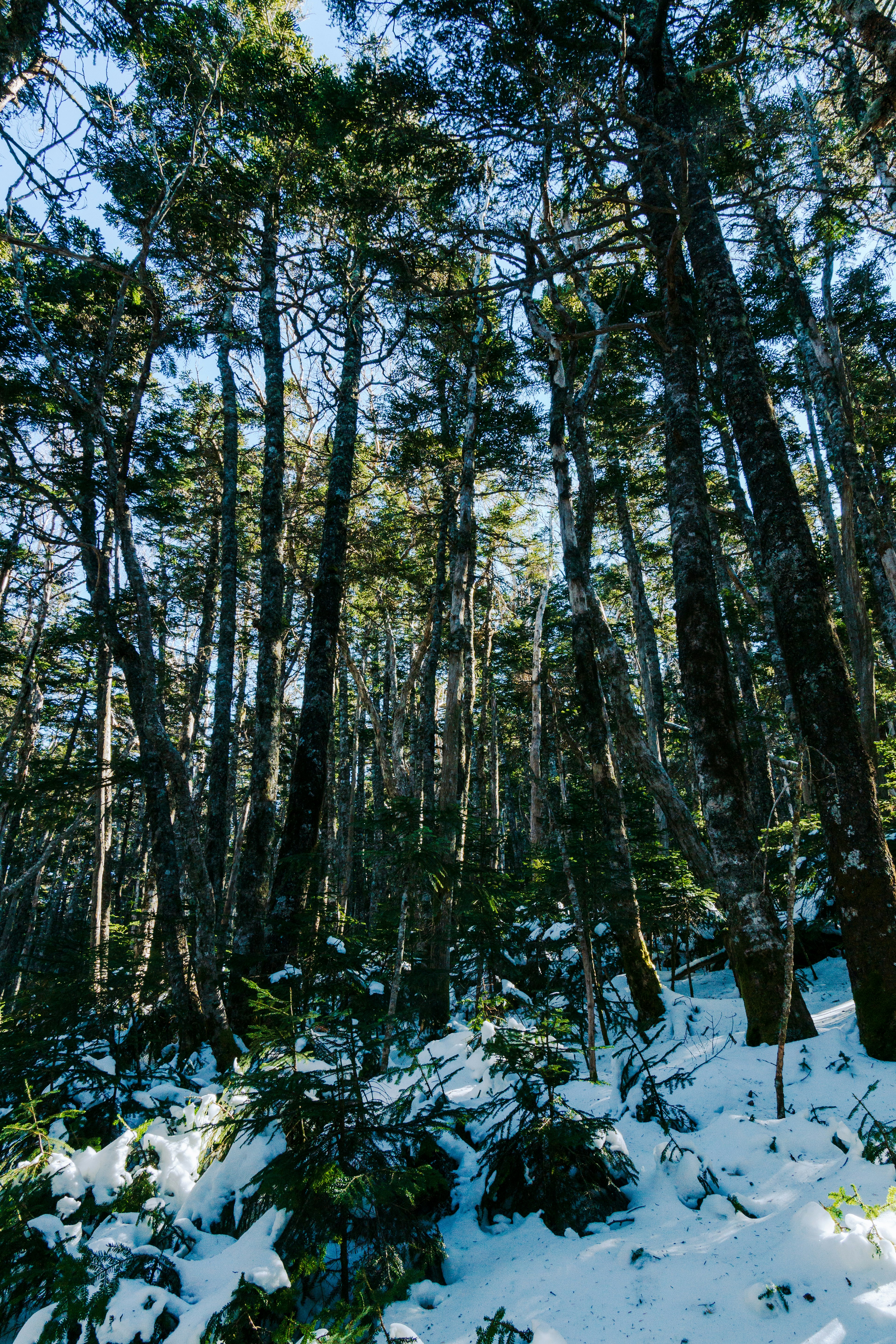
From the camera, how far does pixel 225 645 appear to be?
1084 cm

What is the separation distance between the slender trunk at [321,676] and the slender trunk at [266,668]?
1.05 feet

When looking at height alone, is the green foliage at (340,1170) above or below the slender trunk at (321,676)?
below

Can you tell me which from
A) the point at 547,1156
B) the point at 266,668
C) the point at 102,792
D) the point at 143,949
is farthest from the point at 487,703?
the point at 547,1156

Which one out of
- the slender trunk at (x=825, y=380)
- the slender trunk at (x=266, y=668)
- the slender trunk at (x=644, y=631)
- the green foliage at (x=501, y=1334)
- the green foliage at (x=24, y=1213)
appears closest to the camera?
the green foliage at (x=501, y=1334)

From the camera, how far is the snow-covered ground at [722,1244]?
6.73 feet

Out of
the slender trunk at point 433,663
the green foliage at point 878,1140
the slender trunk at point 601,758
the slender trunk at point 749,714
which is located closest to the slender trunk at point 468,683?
the slender trunk at point 433,663

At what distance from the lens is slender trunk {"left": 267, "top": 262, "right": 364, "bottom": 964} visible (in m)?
6.66

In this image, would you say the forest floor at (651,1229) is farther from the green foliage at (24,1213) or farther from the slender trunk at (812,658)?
the slender trunk at (812,658)

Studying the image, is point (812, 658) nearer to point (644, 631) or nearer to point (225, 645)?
point (225, 645)

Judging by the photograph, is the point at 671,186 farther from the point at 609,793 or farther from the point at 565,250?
the point at 609,793

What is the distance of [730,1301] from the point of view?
215cm

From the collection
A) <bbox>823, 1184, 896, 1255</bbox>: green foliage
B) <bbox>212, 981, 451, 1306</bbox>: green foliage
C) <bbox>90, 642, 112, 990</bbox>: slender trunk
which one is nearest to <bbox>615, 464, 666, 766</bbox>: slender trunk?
<bbox>90, 642, 112, 990</bbox>: slender trunk

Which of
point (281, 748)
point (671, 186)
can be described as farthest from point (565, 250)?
point (281, 748)

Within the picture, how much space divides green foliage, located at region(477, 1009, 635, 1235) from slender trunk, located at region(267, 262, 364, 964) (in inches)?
118
